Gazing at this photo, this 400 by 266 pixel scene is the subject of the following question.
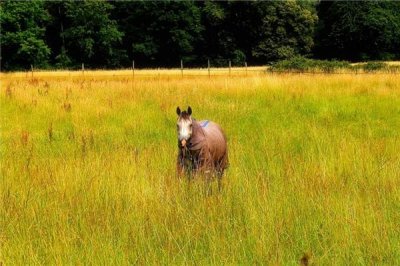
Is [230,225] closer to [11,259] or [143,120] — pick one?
[11,259]

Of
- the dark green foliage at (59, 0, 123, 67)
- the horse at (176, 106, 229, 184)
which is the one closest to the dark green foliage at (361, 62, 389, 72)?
the horse at (176, 106, 229, 184)

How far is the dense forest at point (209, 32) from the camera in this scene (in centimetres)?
6338

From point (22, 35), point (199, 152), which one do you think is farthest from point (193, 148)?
point (22, 35)

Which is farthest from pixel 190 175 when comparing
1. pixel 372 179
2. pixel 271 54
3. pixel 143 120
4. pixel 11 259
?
pixel 271 54

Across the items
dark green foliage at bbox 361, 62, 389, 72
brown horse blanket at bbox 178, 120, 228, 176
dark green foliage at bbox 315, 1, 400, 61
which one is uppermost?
dark green foliage at bbox 315, 1, 400, 61

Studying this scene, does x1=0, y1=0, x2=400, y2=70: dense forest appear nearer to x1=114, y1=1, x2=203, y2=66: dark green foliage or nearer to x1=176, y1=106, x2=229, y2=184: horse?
x1=114, y1=1, x2=203, y2=66: dark green foliage

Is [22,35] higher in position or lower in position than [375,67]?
higher

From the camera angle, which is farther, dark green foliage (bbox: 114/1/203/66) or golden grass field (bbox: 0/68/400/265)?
dark green foliage (bbox: 114/1/203/66)

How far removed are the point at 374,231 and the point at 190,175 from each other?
7.34 feet

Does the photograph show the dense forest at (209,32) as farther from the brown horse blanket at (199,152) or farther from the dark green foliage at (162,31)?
the brown horse blanket at (199,152)

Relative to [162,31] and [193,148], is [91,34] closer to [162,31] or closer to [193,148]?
[162,31]

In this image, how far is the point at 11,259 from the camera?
12.1 ft

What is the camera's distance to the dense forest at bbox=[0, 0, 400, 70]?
63.4 meters

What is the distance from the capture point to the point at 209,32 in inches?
2773
